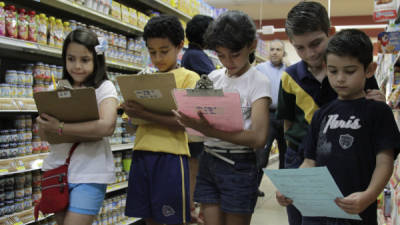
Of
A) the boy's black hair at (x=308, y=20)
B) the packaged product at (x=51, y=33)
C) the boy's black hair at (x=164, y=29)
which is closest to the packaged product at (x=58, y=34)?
the packaged product at (x=51, y=33)

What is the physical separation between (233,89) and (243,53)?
16cm

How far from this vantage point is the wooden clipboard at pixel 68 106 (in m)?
1.65

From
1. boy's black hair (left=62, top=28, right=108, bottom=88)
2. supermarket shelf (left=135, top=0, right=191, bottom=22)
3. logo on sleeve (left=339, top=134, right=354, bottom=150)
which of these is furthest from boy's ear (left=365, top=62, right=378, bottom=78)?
supermarket shelf (left=135, top=0, right=191, bottom=22)

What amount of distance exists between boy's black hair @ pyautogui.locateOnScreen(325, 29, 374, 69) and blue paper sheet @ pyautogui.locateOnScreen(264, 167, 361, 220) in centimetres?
43

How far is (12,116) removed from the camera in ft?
9.16

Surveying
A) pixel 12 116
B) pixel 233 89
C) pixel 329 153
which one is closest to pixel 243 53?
pixel 233 89

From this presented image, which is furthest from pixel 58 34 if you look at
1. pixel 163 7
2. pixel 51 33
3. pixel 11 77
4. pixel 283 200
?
pixel 283 200

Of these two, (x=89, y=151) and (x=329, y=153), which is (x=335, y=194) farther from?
(x=89, y=151)

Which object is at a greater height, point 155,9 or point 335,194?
point 155,9

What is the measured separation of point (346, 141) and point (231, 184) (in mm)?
506

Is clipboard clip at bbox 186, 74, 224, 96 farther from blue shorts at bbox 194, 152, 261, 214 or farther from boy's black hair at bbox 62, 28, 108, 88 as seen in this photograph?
boy's black hair at bbox 62, 28, 108, 88

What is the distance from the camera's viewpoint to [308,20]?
1470 mm

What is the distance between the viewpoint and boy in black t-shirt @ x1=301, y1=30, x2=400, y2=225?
118cm

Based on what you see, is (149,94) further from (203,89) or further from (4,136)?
(4,136)
